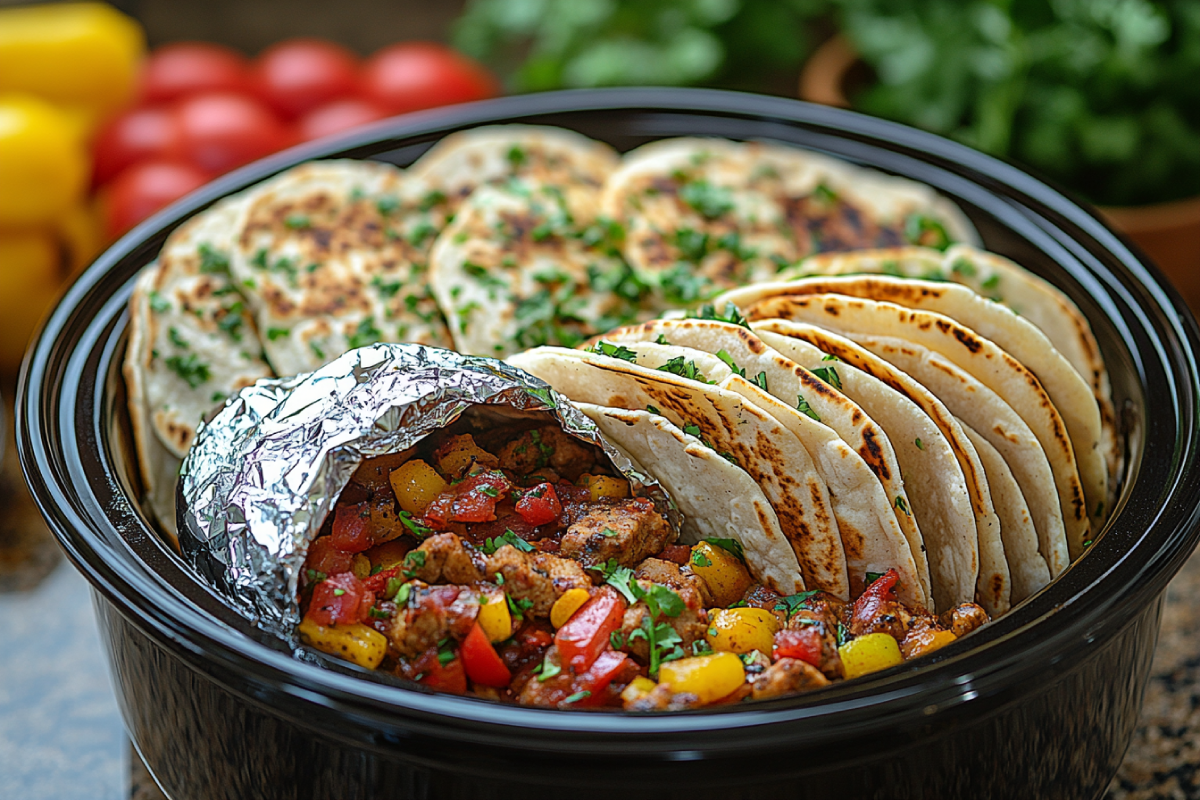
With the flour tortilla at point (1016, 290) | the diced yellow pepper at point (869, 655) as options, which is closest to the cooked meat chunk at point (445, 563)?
the diced yellow pepper at point (869, 655)

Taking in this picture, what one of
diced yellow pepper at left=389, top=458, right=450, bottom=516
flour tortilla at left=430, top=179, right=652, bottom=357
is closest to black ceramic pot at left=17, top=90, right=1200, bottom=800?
diced yellow pepper at left=389, top=458, right=450, bottom=516

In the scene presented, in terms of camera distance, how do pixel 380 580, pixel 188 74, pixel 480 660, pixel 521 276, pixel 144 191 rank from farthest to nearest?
pixel 188 74, pixel 144 191, pixel 521 276, pixel 380 580, pixel 480 660

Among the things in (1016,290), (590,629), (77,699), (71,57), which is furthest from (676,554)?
(71,57)

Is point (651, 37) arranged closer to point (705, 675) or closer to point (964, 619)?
point (964, 619)

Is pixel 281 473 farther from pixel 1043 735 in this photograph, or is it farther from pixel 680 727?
pixel 1043 735

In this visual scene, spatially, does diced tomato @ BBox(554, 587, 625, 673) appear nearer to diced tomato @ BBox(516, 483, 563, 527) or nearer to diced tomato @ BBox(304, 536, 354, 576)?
diced tomato @ BBox(516, 483, 563, 527)

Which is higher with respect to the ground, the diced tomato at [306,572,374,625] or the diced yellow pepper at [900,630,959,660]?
the diced tomato at [306,572,374,625]
